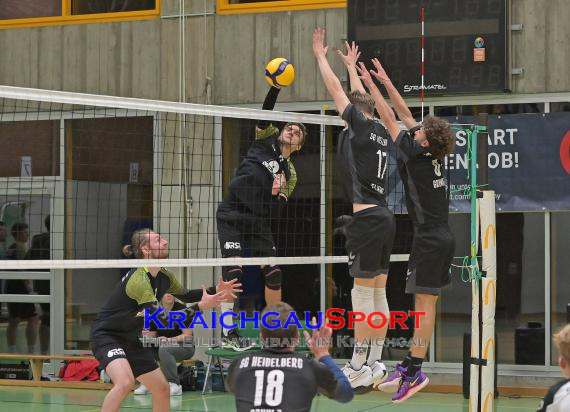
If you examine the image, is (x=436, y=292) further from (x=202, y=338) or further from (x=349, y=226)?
(x=202, y=338)

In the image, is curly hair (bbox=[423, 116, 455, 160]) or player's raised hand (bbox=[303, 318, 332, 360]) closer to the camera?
player's raised hand (bbox=[303, 318, 332, 360])

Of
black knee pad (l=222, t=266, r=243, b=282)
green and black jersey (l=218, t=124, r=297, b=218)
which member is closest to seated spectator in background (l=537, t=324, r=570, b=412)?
black knee pad (l=222, t=266, r=243, b=282)

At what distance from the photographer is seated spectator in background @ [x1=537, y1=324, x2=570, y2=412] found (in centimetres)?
623

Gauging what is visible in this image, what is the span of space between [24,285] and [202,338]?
10.3 feet

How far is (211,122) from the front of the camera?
16922 mm

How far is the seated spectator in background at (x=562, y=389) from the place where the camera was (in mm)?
6234

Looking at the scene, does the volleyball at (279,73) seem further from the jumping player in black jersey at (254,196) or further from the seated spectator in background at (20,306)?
the seated spectator in background at (20,306)

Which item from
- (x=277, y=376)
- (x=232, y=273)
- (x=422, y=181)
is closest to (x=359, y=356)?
(x=422, y=181)

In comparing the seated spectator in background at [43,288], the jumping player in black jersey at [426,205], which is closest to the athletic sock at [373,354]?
the jumping player in black jersey at [426,205]

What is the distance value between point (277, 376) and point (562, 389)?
67.7 inches

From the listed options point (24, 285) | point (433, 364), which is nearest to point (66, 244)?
point (24, 285)

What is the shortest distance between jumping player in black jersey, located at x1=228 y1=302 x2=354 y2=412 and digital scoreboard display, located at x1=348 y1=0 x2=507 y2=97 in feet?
27.7

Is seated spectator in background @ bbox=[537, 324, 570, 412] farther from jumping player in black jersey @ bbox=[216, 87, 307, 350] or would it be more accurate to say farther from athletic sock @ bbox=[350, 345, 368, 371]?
jumping player in black jersey @ bbox=[216, 87, 307, 350]

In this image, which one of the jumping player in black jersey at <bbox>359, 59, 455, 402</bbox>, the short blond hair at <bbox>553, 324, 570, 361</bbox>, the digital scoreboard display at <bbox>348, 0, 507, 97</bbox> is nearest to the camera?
the short blond hair at <bbox>553, 324, 570, 361</bbox>
